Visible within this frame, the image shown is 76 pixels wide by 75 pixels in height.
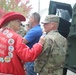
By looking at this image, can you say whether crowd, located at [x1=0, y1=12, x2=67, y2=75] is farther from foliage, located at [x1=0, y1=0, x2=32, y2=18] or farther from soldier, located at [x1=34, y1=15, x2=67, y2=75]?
foliage, located at [x1=0, y1=0, x2=32, y2=18]

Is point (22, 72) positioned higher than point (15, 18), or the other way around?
point (15, 18)

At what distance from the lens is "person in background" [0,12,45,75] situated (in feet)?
11.0

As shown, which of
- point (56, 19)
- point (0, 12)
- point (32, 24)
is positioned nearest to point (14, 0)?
point (0, 12)

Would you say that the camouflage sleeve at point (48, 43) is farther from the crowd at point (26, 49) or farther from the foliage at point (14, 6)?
the foliage at point (14, 6)

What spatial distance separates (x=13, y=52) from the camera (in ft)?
11.1

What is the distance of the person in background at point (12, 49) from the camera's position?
3338mm

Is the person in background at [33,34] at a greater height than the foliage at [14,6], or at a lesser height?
lesser

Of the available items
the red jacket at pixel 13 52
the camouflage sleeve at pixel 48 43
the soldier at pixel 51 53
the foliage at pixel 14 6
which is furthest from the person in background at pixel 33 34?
the foliage at pixel 14 6

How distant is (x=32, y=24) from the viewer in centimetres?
482

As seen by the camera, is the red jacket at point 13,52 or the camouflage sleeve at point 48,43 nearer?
the red jacket at point 13,52

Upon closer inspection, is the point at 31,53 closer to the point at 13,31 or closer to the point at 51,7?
the point at 13,31

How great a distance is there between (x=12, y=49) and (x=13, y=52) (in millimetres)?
41

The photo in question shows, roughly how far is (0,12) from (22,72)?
6135 mm

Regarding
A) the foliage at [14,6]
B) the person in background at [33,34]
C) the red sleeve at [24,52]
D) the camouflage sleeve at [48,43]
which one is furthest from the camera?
the foliage at [14,6]
